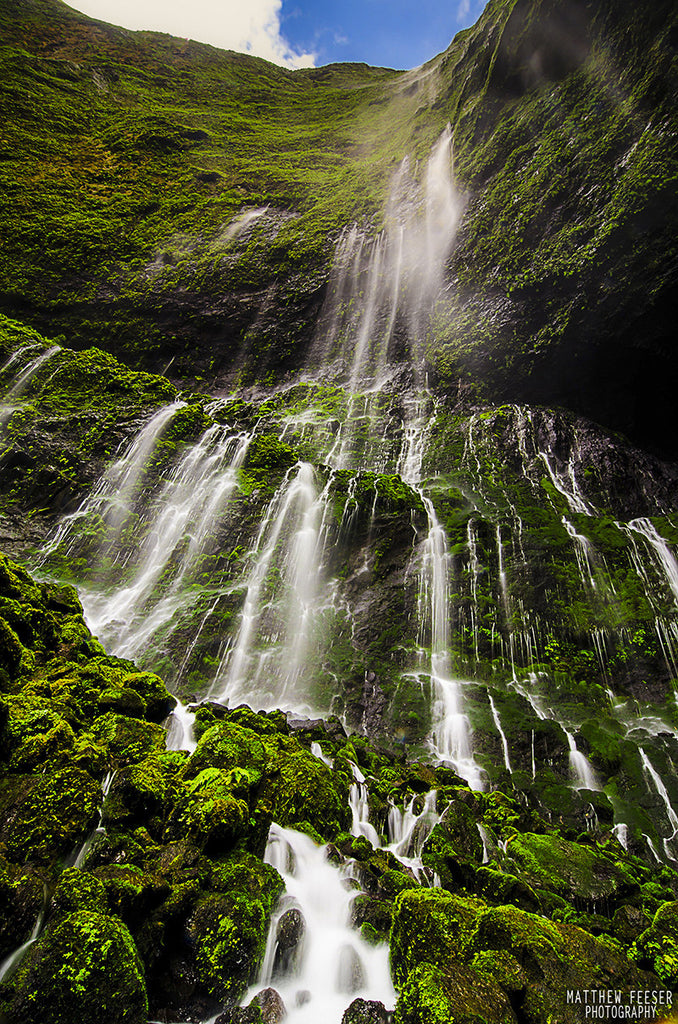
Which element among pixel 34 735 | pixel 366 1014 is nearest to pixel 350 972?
pixel 366 1014

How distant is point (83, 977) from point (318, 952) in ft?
6.29

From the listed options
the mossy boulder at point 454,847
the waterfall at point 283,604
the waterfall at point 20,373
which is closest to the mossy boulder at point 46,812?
the mossy boulder at point 454,847

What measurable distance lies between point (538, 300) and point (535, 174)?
567 cm

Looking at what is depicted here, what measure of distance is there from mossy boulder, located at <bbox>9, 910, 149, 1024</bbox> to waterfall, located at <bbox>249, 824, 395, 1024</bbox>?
94 cm

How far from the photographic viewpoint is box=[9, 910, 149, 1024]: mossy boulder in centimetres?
237

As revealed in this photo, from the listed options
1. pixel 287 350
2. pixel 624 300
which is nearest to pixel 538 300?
pixel 624 300

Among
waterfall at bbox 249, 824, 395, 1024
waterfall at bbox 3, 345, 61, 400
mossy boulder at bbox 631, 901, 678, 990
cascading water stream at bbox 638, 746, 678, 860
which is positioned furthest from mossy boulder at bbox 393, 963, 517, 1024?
waterfall at bbox 3, 345, 61, 400

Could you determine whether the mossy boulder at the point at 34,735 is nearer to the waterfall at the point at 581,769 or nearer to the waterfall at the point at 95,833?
the waterfall at the point at 95,833

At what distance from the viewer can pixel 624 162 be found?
1589cm

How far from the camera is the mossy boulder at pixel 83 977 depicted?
7.76 feet

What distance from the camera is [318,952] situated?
366 centimetres

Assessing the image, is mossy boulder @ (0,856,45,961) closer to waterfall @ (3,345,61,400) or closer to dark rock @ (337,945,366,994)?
dark rock @ (337,945,366,994)

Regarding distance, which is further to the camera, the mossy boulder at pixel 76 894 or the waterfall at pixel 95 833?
the waterfall at pixel 95 833

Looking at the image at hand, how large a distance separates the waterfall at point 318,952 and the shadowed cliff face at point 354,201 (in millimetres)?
17323
